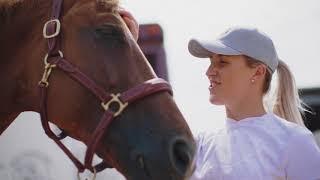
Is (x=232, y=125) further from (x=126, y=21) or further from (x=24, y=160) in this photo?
(x=24, y=160)

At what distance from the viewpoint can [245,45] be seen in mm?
3186

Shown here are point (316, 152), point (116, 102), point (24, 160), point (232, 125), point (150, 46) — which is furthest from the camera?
point (150, 46)

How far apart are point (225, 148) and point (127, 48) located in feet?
2.23

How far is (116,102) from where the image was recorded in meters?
2.74

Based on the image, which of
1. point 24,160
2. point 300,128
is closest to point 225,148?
point 300,128

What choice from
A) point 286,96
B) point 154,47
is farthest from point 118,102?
point 154,47

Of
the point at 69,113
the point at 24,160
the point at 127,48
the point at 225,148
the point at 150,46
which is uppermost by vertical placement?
the point at 127,48

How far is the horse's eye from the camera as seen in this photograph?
9.24 feet

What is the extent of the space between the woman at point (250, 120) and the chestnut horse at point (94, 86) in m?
0.24

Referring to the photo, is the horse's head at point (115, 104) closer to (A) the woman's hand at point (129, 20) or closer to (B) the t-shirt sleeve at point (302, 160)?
(A) the woman's hand at point (129, 20)

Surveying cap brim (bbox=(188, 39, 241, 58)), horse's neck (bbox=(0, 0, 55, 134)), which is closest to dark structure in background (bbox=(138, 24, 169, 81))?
cap brim (bbox=(188, 39, 241, 58))

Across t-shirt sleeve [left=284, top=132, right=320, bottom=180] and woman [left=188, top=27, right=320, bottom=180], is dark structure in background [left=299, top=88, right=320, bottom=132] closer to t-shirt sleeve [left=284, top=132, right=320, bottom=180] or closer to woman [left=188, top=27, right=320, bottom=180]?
woman [left=188, top=27, right=320, bottom=180]

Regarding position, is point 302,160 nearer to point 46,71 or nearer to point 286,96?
point 286,96

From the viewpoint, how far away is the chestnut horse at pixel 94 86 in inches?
105
